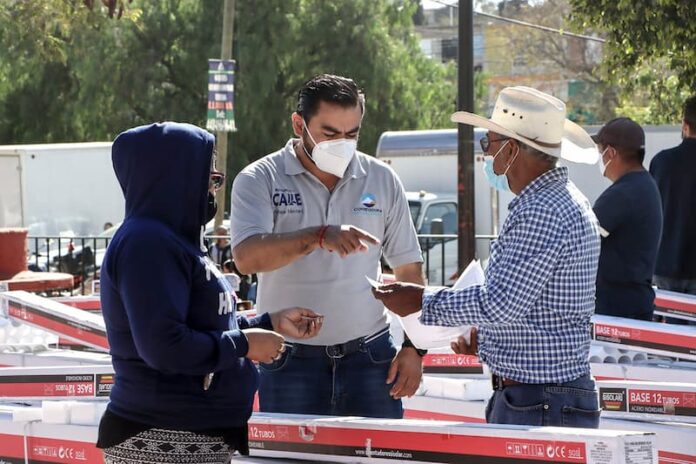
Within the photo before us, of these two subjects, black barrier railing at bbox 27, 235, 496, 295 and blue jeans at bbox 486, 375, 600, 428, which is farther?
black barrier railing at bbox 27, 235, 496, 295

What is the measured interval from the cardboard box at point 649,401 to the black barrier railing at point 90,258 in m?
6.55

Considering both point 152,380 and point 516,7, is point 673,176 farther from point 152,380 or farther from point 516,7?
point 516,7

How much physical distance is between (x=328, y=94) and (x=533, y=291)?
3.62 ft

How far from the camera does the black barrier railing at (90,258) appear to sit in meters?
14.2

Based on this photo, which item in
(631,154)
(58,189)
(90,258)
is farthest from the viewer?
(58,189)

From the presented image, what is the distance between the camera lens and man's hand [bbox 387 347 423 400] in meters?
4.12

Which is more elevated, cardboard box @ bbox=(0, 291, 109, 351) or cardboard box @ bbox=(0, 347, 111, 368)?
cardboard box @ bbox=(0, 291, 109, 351)

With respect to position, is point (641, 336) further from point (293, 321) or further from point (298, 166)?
point (293, 321)

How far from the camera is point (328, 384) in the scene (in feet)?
13.6

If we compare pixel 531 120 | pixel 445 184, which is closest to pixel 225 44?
pixel 445 184

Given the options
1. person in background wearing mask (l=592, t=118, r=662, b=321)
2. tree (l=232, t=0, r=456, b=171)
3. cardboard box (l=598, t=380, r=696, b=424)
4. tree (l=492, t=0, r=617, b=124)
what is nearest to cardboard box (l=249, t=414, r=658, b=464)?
cardboard box (l=598, t=380, r=696, b=424)

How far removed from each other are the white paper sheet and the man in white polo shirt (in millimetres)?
147

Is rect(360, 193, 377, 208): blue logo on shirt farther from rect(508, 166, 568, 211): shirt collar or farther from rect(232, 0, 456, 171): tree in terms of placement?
rect(232, 0, 456, 171): tree

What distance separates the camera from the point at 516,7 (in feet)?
159
